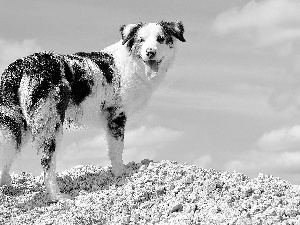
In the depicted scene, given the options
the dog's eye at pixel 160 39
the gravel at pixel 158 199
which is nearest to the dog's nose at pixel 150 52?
the dog's eye at pixel 160 39

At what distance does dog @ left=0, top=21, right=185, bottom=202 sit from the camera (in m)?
9.73

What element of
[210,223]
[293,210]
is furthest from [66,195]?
[293,210]

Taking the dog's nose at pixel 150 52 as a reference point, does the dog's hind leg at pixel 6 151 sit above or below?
below

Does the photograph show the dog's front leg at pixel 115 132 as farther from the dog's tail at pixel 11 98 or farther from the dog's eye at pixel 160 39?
the dog's tail at pixel 11 98

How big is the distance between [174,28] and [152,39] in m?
0.71

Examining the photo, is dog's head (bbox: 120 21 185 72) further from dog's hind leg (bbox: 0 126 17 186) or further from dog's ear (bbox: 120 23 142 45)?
dog's hind leg (bbox: 0 126 17 186)

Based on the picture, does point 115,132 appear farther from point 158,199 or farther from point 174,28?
point 174,28

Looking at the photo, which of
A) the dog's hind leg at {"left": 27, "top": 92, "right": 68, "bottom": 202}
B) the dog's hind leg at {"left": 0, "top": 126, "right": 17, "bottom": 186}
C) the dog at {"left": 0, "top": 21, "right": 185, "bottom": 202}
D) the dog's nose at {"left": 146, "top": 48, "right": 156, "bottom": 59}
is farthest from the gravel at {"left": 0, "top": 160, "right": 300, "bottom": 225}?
the dog's nose at {"left": 146, "top": 48, "right": 156, "bottom": 59}

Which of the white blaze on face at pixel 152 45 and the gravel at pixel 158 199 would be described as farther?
the white blaze on face at pixel 152 45

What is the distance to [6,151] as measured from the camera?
34.4 feet

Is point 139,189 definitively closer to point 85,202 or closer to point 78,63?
point 85,202

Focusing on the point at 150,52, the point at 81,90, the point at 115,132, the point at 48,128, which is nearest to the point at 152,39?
the point at 150,52

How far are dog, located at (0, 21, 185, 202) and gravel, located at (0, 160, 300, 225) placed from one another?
17.6 inches

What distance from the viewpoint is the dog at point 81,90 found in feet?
31.9
